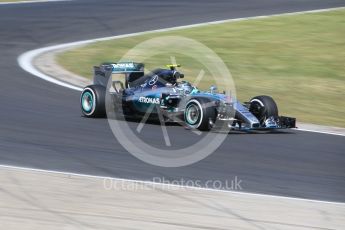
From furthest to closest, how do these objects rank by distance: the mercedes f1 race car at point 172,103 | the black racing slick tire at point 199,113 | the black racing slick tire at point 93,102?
the black racing slick tire at point 93,102 < the mercedes f1 race car at point 172,103 < the black racing slick tire at point 199,113

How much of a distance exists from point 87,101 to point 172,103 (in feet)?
5.79

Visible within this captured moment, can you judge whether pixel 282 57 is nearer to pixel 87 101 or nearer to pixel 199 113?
pixel 87 101

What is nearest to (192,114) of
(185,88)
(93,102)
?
(185,88)

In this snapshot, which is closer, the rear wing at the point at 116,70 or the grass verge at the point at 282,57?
the rear wing at the point at 116,70

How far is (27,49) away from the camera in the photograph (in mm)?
22938

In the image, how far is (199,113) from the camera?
43.5 ft

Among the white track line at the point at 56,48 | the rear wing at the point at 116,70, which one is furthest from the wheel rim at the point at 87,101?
the white track line at the point at 56,48

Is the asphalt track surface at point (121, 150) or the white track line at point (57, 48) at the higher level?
the white track line at point (57, 48)

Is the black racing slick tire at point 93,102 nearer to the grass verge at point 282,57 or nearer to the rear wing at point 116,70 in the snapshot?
Answer: the rear wing at point 116,70

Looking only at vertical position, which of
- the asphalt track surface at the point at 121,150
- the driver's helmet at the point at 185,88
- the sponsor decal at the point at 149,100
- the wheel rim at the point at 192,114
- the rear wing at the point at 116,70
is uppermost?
the rear wing at the point at 116,70

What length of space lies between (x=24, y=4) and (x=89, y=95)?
55.3 ft

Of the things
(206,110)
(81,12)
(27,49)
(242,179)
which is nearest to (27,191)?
(242,179)

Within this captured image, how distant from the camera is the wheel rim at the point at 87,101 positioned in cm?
1480

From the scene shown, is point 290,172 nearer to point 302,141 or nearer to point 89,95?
point 302,141
